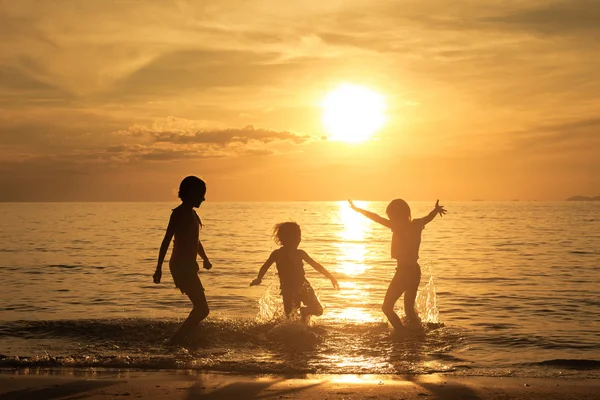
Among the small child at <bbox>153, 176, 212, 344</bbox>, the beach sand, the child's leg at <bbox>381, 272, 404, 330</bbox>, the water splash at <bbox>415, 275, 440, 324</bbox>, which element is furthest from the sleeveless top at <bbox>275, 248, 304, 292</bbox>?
the water splash at <bbox>415, 275, 440, 324</bbox>

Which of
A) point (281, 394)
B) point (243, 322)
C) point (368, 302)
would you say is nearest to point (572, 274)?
point (368, 302)

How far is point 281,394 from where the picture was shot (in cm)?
674

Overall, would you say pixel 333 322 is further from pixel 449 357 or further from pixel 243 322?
pixel 449 357

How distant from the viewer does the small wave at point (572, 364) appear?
887cm

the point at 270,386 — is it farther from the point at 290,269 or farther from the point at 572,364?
the point at 572,364

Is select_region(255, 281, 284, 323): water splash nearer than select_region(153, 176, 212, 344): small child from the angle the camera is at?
No

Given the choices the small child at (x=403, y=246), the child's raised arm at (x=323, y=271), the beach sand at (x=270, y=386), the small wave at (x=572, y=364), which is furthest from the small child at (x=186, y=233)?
the small wave at (x=572, y=364)

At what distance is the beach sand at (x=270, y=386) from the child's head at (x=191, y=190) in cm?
239

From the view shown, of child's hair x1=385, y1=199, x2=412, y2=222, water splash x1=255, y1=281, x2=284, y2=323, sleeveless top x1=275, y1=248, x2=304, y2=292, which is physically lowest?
water splash x1=255, y1=281, x2=284, y2=323

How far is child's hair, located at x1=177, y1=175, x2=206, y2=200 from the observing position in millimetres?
8953

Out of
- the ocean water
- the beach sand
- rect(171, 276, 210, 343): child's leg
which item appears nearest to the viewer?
the beach sand

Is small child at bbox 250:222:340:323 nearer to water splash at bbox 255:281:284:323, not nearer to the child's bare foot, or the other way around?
the child's bare foot

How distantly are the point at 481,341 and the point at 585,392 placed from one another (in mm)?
3903

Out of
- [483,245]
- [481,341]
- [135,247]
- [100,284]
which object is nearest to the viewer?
[481,341]
